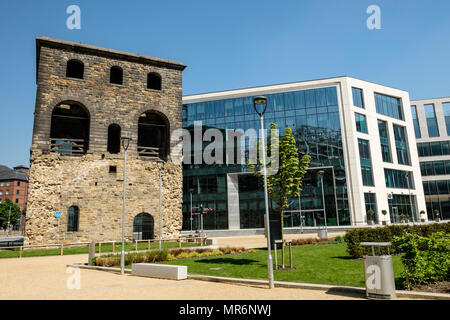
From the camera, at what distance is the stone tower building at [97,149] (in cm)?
2436

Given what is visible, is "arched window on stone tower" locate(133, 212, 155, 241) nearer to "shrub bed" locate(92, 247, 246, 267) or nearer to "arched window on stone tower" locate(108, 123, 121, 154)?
"arched window on stone tower" locate(108, 123, 121, 154)

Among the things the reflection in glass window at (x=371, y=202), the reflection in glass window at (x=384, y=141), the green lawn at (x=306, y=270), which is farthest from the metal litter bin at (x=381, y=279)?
the reflection in glass window at (x=384, y=141)

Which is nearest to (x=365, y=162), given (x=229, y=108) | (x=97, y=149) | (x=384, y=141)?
(x=384, y=141)

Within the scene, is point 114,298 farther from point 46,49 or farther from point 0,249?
point 46,49

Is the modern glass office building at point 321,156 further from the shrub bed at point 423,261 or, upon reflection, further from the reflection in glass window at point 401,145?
the shrub bed at point 423,261

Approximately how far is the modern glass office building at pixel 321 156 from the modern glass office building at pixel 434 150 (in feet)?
39.0

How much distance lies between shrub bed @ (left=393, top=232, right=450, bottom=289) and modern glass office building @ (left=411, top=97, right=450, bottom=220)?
67091 mm

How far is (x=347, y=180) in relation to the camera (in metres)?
47.3

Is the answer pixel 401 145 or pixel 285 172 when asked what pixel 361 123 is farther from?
pixel 285 172

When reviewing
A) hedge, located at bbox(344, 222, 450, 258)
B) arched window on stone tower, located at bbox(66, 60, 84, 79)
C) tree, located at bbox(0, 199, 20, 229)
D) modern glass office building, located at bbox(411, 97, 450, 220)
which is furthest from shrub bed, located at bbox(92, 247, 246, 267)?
tree, located at bbox(0, 199, 20, 229)

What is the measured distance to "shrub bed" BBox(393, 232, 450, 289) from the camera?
25.6ft

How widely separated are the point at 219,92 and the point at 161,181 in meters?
30.8

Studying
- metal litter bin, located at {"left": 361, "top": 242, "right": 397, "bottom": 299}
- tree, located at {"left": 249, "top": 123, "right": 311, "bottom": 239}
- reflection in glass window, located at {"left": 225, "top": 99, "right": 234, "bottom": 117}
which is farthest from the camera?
reflection in glass window, located at {"left": 225, "top": 99, "right": 234, "bottom": 117}

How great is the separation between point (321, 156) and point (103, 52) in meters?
34.7
